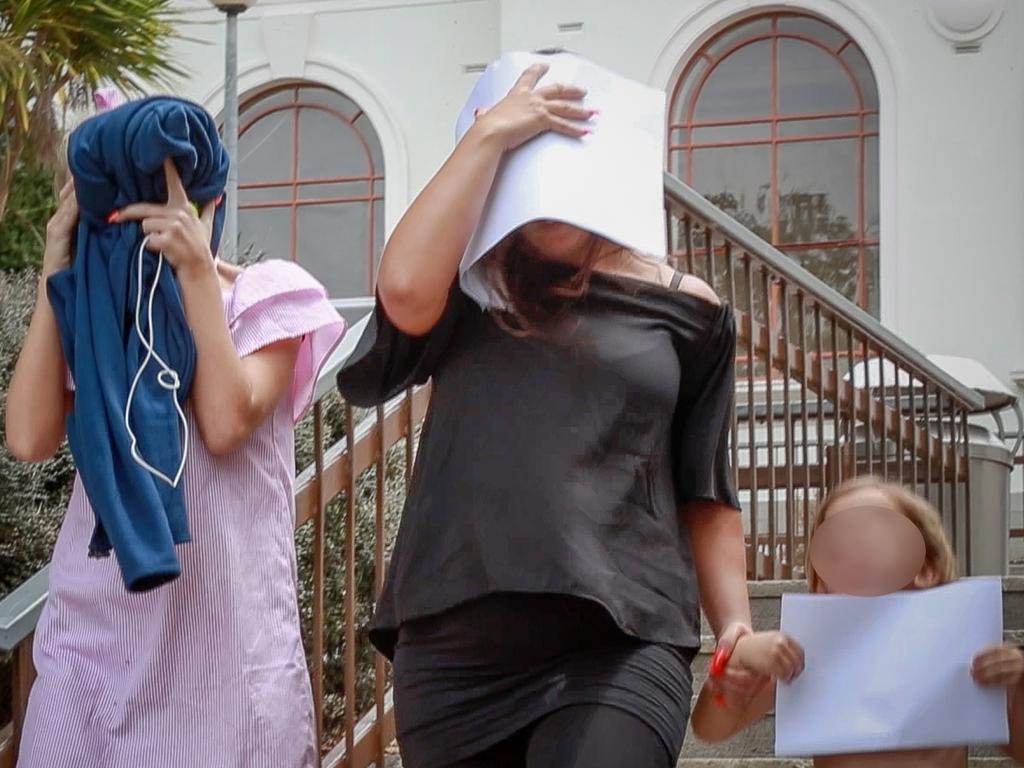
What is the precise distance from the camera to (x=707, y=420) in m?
2.44

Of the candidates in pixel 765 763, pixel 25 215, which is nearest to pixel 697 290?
pixel 765 763

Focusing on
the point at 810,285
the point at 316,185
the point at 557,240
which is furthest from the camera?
the point at 316,185

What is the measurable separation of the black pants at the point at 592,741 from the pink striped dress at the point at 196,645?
18.7 inches

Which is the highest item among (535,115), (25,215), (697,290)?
(25,215)

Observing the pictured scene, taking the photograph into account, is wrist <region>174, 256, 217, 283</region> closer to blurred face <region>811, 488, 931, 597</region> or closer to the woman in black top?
the woman in black top

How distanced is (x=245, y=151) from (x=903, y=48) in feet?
17.0

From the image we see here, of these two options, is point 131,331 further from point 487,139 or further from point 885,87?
point 885,87

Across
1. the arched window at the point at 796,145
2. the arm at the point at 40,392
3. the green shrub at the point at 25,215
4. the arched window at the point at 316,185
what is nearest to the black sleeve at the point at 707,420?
the arm at the point at 40,392

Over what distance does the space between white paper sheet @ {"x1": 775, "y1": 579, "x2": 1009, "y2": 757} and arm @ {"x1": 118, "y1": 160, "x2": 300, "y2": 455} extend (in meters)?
0.79

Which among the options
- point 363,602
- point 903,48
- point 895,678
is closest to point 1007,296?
point 903,48

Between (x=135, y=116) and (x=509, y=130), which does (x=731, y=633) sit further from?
(x=135, y=116)

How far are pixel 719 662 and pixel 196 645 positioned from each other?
72 cm

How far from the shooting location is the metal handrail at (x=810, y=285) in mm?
6051

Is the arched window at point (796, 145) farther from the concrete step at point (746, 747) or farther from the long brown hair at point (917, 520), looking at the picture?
the long brown hair at point (917, 520)
